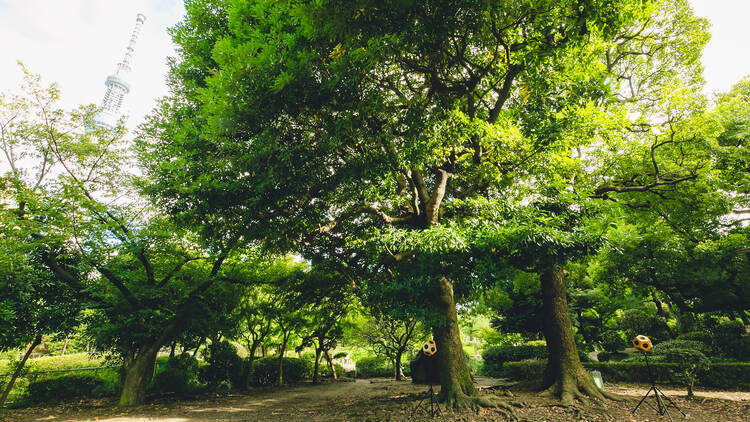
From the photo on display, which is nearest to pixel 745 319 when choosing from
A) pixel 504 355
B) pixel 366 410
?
pixel 504 355

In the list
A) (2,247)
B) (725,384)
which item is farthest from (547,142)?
(2,247)

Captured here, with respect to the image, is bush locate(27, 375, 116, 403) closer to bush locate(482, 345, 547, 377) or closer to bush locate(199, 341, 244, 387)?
bush locate(199, 341, 244, 387)

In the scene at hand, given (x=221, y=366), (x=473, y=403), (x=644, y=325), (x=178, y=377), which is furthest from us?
(x=644, y=325)

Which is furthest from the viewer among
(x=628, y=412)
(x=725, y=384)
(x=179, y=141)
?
(x=725, y=384)

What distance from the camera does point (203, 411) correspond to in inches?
349

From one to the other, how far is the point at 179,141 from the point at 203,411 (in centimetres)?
757

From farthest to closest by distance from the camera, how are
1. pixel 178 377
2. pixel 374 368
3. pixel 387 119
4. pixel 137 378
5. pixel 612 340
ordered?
pixel 374 368 → pixel 612 340 → pixel 178 377 → pixel 137 378 → pixel 387 119

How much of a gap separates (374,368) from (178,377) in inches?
497

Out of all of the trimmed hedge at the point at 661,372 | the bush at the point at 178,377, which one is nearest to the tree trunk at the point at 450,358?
the trimmed hedge at the point at 661,372

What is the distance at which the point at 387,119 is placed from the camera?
655 centimetres

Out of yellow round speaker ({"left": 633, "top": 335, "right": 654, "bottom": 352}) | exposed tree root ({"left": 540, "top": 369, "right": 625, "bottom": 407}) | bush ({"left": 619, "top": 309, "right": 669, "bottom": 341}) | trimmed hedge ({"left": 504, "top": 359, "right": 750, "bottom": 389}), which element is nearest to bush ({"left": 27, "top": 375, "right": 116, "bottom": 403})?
exposed tree root ({"left": 540, "top": 369, "right": 625, "bottom": 407})

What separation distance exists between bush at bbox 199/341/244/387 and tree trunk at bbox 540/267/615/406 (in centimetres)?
1373

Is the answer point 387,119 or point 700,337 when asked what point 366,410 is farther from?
point 700,337

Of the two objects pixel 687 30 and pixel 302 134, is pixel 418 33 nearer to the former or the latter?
pixel 302 134
